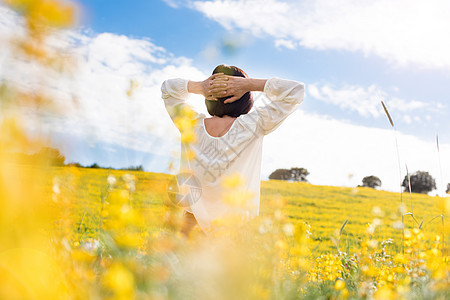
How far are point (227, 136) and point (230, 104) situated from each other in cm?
28

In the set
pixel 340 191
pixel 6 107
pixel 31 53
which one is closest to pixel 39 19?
pixel 31 53

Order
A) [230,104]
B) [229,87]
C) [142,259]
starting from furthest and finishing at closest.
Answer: [230,104], [229,87], [142,259]

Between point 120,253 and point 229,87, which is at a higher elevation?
point 229,87

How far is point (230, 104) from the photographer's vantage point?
2566mm

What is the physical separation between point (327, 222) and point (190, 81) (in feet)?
26.8

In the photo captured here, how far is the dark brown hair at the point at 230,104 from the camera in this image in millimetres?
2578

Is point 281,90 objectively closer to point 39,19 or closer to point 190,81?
point 190,81

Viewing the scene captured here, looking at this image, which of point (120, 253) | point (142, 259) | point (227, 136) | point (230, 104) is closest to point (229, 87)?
point (230, 104)

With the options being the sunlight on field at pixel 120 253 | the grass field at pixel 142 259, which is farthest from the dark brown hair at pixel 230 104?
the sunlight on field at pixel 120 253

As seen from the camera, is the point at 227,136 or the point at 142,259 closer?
the point at 142,259

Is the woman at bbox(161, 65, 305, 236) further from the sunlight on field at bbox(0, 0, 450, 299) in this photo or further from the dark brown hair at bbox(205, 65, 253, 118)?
the sunlight on field at bbox(0, 0, 450, 299)

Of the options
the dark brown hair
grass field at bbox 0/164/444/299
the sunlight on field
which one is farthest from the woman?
the sunlight on field

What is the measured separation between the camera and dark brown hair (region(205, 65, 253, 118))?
258 centimetres

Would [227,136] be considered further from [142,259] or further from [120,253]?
[120,253]
